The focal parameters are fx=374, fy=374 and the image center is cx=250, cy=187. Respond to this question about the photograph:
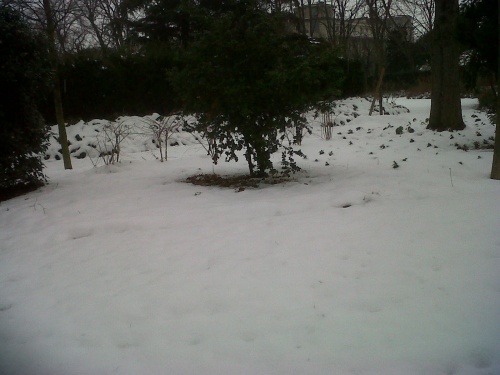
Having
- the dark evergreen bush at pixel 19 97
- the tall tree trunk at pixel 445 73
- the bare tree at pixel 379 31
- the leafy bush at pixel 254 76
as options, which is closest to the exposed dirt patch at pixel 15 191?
the dark evergreen bush at pixel 19 97

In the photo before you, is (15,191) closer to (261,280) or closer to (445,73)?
(261,280)

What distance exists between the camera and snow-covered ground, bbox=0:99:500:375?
2.19 meters

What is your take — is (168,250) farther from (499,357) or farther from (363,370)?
(499,357)

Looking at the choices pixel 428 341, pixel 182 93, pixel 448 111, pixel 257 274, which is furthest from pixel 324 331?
pixel 448 111

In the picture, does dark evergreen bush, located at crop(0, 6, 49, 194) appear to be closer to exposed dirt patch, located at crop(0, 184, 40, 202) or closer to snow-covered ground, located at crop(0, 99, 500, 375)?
exposed dirt patch, located at crop(0, 184, 40, 202)

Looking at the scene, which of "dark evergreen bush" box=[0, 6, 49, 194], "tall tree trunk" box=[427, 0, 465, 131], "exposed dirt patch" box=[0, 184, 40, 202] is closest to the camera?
"dark evergreen bush" box=[0, 6, 49, 194]

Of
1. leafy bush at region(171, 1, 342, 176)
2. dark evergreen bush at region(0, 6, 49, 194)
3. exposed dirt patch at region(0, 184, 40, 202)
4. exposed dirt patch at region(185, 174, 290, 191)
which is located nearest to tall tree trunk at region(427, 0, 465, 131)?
leafy bush at region(171, 1, 342, 176)

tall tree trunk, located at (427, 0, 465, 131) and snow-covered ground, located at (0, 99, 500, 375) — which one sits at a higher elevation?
tall tree trunk, located at (427, 0, 465, 131)

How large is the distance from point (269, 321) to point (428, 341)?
3.16 feet

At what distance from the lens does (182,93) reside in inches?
246

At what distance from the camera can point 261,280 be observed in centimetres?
303

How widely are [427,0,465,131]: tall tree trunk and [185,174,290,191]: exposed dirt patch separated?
6.34 meters

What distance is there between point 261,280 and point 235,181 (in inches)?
145

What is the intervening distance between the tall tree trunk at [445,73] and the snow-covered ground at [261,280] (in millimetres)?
5067
